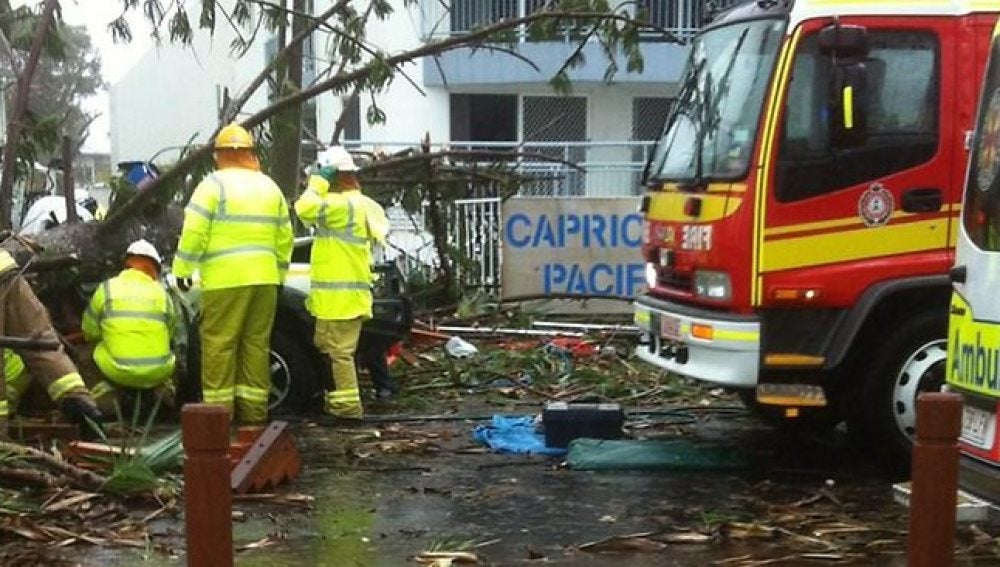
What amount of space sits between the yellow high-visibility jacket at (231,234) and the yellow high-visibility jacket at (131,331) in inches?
11.4

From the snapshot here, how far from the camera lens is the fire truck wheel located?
893 cm

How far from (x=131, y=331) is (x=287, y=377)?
126cm

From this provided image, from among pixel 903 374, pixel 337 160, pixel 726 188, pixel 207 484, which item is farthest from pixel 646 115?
pixel 207 484

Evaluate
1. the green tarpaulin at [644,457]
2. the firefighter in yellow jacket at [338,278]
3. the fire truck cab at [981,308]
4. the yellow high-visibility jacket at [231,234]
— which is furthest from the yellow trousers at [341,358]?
→ the fire truck cab at [981,308]

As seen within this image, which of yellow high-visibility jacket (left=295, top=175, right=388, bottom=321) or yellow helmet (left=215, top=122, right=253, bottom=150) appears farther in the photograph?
yellow high-visibility jacket (left=295, top=175, right=388, bottom=321)

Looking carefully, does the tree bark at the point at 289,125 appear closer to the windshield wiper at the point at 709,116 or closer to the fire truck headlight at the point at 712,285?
the windshield wiper at the point at 709,116

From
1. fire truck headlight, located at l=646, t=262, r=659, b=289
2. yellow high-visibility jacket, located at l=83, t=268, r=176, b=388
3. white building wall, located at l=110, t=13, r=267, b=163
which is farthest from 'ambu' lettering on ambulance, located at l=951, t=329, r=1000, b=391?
white building wall, located at l=110, t=13, r=267, b=163

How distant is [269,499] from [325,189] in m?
2.90

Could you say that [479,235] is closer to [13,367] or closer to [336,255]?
[336,255]

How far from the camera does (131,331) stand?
318 inches

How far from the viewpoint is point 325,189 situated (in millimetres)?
8859

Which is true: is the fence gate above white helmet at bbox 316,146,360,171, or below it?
below

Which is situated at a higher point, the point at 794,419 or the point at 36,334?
the point at 36,334

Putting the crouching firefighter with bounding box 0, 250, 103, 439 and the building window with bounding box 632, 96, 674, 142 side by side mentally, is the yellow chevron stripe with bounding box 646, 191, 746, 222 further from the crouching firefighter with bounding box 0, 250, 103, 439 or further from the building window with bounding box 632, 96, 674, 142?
the building window with bounding box 632, 96, 674, 142
